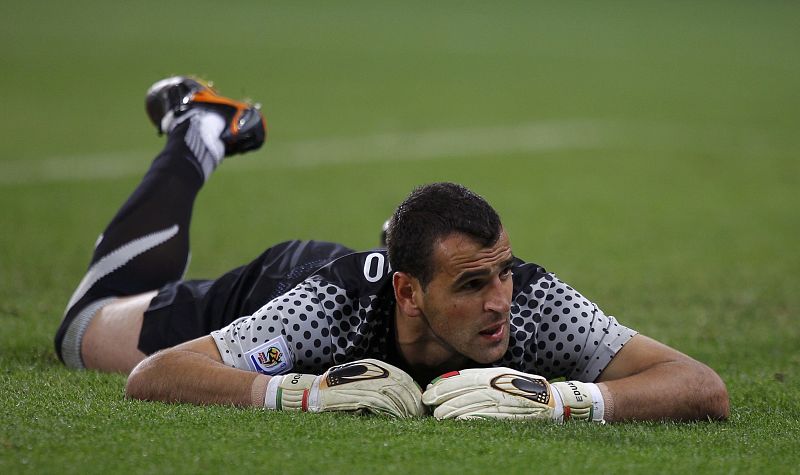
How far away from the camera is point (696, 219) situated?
39.6 ft

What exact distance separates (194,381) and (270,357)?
0.31 m

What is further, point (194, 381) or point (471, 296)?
point (194, 381)

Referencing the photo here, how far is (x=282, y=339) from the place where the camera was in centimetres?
489

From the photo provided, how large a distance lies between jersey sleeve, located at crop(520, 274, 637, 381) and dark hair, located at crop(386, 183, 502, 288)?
19.0 inches

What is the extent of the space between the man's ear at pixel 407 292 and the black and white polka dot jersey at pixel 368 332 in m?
0.15

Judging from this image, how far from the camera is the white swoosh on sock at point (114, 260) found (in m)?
6.49

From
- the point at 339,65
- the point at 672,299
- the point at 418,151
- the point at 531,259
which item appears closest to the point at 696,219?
the point at 531,259

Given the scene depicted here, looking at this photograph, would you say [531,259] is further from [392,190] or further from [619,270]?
[392,190]

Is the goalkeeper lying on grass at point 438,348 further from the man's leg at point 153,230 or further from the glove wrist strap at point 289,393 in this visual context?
the man's leg at point 153,230

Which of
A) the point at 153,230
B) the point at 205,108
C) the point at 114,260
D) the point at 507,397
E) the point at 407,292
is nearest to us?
the point at 507,397

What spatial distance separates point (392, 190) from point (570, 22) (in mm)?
19910

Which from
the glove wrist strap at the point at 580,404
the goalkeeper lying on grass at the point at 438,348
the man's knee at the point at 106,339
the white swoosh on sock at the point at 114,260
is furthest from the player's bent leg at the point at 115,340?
the glove wrist strap at the point at 580,404

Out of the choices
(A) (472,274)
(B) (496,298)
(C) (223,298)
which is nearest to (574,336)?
(B) (496,298)

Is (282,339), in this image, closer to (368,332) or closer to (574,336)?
(368,332)
